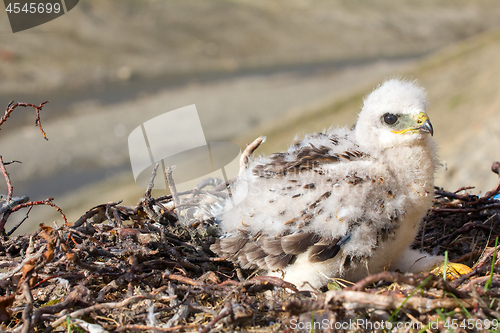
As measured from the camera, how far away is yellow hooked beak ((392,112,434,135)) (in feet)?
7.91

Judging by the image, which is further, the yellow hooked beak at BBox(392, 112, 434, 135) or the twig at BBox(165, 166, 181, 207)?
the twig at BBox(165, 166, 181, 207)

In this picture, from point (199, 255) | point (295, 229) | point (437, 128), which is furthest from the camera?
point (437, 128)

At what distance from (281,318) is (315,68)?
27.1 metres

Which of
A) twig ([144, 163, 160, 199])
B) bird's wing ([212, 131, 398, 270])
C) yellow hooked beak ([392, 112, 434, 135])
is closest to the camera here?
bird's wing ([212, 131, 398, 270])

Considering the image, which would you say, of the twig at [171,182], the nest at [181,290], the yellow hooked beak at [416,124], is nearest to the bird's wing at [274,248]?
the nest at [181,290]

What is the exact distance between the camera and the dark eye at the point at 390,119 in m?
2.52

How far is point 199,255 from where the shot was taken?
2715 mm

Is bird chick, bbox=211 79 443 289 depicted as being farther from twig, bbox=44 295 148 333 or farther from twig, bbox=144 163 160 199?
twig, bbox=44 295 148 333

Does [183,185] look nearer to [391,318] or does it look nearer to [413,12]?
[391,318]

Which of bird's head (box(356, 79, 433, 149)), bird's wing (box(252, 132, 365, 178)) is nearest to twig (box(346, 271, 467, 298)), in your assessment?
bird's wing (box(252, 132, 365, 178))

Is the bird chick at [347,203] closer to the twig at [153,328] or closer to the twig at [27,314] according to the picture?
the twig at [153,328]

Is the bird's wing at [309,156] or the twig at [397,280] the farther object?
the bird's wing at [309,156]

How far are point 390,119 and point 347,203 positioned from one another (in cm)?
64

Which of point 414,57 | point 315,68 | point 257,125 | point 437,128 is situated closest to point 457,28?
point 414,57
